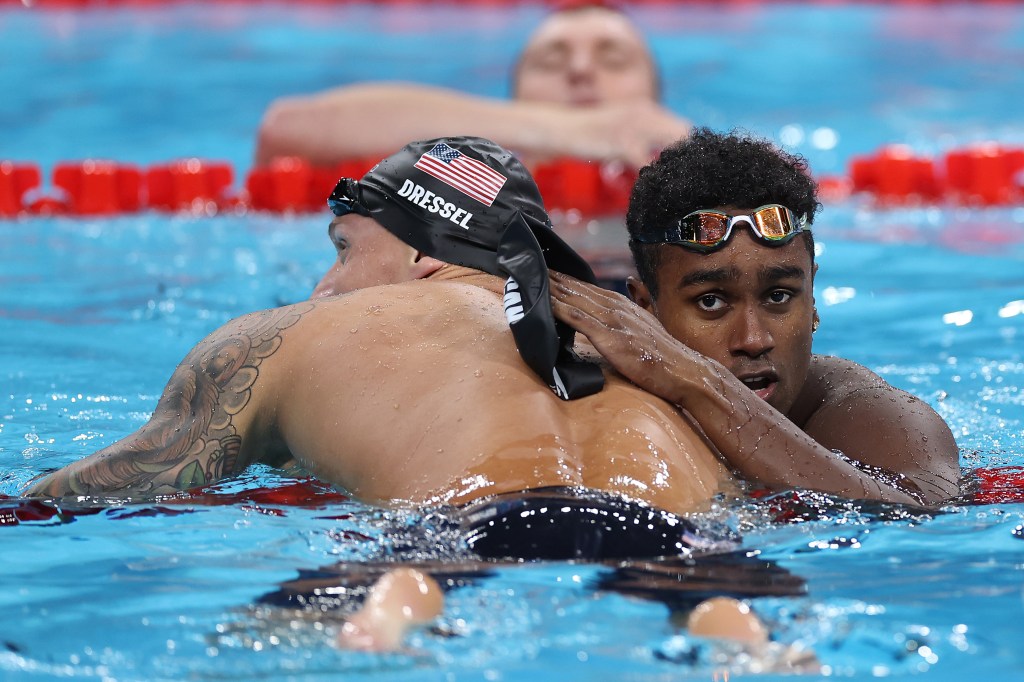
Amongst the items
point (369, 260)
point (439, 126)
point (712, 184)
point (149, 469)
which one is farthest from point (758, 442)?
point (439, 126)

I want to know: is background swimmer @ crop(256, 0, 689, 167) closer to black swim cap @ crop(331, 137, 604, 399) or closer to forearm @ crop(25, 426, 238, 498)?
black swim cap @ crop(331, 137, 604, 399)

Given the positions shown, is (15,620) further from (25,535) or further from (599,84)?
(599,84)

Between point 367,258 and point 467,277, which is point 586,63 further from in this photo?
point 467,277

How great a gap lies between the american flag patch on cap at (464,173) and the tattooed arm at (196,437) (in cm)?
60

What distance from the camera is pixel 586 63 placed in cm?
921

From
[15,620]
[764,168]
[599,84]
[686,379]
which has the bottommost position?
[15,620]

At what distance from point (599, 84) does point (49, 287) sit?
13.7 ft

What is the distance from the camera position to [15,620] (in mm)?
2441

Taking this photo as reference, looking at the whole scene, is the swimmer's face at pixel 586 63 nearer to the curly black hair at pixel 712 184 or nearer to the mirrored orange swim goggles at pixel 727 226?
the curly black hair at pixel 712 184

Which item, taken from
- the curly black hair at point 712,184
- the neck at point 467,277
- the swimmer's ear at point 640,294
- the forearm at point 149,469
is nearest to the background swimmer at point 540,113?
the swimmer's ear at point 640,294

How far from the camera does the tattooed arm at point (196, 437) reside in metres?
3.01

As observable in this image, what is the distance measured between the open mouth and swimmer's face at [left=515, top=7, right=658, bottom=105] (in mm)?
6056

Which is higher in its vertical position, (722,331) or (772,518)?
(722,331)

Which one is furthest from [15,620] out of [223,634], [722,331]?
[722,331]
